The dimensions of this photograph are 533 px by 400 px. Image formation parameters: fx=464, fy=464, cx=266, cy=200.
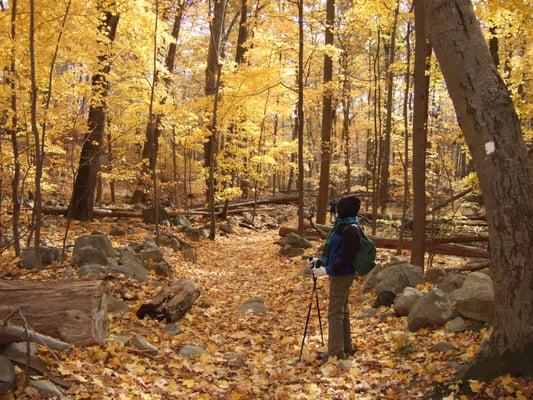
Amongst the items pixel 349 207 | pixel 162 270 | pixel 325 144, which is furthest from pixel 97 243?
pixel 325 144

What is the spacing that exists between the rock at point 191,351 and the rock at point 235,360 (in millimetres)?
326

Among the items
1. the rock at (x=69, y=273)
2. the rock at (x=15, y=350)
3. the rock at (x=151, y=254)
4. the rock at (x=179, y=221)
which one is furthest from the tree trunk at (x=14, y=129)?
the rock at (x=179, y=221)

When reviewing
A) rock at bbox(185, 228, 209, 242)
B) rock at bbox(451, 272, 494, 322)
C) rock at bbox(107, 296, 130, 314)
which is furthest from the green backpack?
rock at bbox(185, 228, 209, 242)

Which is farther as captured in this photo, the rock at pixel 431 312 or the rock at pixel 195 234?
the rock at pixel 195 234

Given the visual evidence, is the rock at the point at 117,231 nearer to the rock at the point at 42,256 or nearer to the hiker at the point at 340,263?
the rock at the point at 42,256

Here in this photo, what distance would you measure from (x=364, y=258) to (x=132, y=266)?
16.8 feet

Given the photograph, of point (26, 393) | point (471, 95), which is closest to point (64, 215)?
point (26, 393)

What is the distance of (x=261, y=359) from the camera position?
605 centimetres

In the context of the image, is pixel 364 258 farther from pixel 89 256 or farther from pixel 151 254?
pixel 151 254

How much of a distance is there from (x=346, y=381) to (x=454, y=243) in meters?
7.73

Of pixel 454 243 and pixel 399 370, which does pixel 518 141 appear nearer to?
pixel 399 370

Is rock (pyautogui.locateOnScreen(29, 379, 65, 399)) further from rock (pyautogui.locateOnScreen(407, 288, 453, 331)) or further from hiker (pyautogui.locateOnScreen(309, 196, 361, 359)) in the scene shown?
rock (pyautogui.locateOnScreen(407, 288, 453, 331))

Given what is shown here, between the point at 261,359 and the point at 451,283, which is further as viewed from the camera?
the point at 451,283

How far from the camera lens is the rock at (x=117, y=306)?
6.83 m
